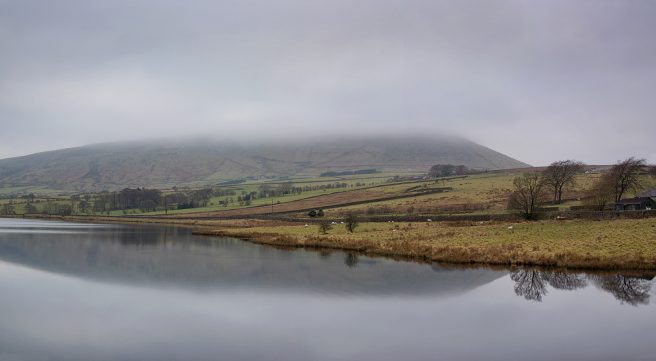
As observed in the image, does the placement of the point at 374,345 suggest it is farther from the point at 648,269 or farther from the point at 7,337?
the point at 648,269

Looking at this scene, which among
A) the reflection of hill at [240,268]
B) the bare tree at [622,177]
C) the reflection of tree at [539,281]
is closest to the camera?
the reflection of tree at [539,281]

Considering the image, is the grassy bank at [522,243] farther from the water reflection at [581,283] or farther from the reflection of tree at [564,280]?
the reflection of tree at [564,280]

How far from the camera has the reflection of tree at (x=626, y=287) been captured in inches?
896

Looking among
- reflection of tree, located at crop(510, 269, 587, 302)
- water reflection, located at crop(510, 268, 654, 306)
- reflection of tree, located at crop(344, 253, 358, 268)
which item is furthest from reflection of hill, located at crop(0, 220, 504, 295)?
water reflection, located at crop(510, 268, 654, 306)

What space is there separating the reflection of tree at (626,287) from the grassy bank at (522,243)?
10.3ft

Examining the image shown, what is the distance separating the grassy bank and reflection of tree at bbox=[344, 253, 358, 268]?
2408 mm

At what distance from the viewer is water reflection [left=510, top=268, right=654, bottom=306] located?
23.6 metres

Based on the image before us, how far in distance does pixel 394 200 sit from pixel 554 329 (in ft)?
277

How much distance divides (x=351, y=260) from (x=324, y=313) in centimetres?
1781

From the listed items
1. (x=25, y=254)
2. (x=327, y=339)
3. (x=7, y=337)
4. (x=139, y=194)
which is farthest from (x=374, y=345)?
(x=139, y=194)

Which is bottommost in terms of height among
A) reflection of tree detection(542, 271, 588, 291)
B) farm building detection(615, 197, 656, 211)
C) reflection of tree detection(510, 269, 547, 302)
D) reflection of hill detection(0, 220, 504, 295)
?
reflection of hill detection(0, 220, 504, 295)

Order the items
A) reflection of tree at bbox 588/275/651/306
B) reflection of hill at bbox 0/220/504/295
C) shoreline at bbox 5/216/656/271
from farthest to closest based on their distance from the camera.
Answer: shoreline at bbox 5/216/656/271 → reflection of hill at bbox 0/220/504/295 → reflection of tree at bbox 588/275/651/306

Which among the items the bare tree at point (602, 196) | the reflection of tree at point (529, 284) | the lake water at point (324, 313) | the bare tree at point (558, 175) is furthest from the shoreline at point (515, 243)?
the bare tree at point (558, 175)

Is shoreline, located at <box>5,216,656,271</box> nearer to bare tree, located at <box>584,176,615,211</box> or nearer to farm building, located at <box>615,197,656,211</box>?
bare tree, located at <box>584,176,615,211</box>
